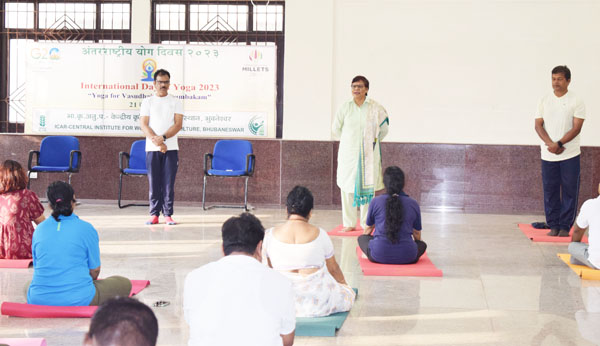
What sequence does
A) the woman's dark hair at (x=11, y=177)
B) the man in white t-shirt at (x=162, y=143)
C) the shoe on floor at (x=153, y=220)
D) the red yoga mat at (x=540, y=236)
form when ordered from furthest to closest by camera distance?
the shoe on floor at (x=153, y=220) → the man in white t-shirt at (x=162, y=143) → the red yoga mat at (x=540, y=236) → the woman's dark hair at (x=11, y=177)

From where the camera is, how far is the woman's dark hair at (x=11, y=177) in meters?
5.07

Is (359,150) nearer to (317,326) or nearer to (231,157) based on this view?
(231,157)

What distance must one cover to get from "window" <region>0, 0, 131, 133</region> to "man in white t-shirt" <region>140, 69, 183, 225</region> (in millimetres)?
2419

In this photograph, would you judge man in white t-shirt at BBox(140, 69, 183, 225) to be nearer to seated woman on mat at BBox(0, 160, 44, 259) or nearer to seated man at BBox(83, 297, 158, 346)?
seated woman on mat at BBox(0, 160, 44, 259)

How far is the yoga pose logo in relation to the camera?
9391 mm

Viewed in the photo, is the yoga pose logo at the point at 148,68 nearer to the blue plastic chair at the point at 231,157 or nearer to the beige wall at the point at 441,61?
the blue plastic chair at the point at 231,157

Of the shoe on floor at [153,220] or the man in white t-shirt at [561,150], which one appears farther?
the shoe on floor at [153,220]

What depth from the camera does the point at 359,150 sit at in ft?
23.9

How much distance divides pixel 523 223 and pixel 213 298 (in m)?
6.64

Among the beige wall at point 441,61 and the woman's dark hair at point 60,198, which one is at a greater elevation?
the beige wall at point 441,61

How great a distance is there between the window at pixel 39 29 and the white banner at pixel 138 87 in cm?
28

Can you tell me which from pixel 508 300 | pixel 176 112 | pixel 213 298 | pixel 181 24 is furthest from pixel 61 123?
pixel 213 298

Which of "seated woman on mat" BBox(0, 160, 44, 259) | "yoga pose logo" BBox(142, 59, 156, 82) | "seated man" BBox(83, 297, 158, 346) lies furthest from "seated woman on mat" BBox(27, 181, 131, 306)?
"yoga pose logo" BBox(142, 59, 156, 82)

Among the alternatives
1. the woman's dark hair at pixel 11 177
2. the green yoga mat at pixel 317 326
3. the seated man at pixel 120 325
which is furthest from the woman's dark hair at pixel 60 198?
the seated man at pixel 120 325
